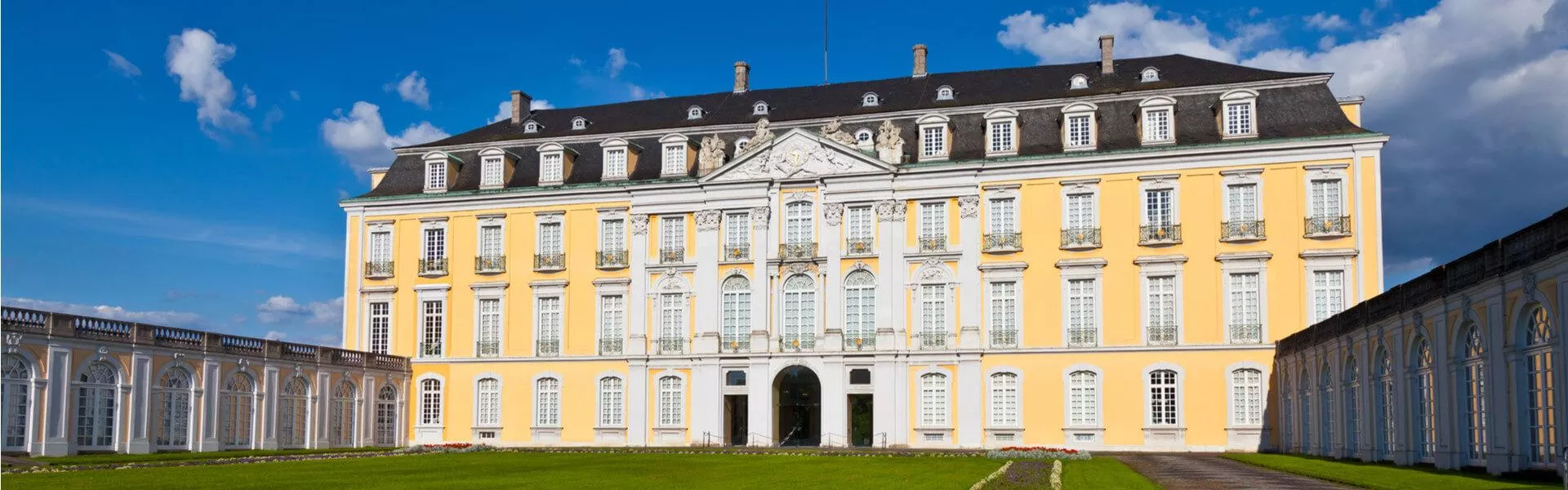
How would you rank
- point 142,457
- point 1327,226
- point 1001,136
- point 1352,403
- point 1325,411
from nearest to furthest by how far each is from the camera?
point 142,457
point 1352,403
point 1325,411
point 1327,226
point 1001,136

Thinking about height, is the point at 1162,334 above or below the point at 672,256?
below

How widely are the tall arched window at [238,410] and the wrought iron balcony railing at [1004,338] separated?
85.3 ft

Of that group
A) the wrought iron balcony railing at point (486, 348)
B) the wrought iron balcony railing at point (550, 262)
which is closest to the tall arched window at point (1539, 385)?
the wrought iron balcony railing at point (550, 262)

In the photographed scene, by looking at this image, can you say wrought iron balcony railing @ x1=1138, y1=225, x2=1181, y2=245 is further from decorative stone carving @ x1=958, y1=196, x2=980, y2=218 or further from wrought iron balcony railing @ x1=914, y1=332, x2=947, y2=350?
wrought iron balcony railing @ x1=914, y1=332, x2=947, y2=350

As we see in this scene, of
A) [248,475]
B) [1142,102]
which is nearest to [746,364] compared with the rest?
[1142,102]

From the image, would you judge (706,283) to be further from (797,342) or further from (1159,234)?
(1159,234)

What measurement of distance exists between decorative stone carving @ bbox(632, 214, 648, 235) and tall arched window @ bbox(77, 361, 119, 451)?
69.2 feet

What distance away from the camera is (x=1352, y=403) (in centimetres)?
4053

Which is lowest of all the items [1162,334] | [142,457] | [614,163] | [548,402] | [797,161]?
[142,457]

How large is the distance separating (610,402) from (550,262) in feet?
20.1

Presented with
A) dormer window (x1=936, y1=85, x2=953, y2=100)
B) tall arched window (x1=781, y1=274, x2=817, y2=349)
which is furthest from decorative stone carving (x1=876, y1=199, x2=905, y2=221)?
dormer window (x1=936, y1=85, x2=953, y2=100)

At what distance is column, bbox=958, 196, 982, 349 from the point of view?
55.7 m

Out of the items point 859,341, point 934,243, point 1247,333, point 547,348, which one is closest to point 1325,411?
point 1247,333

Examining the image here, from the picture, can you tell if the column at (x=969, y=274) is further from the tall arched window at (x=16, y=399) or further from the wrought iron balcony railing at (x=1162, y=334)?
the tall arched window at (x=16, y=399)
